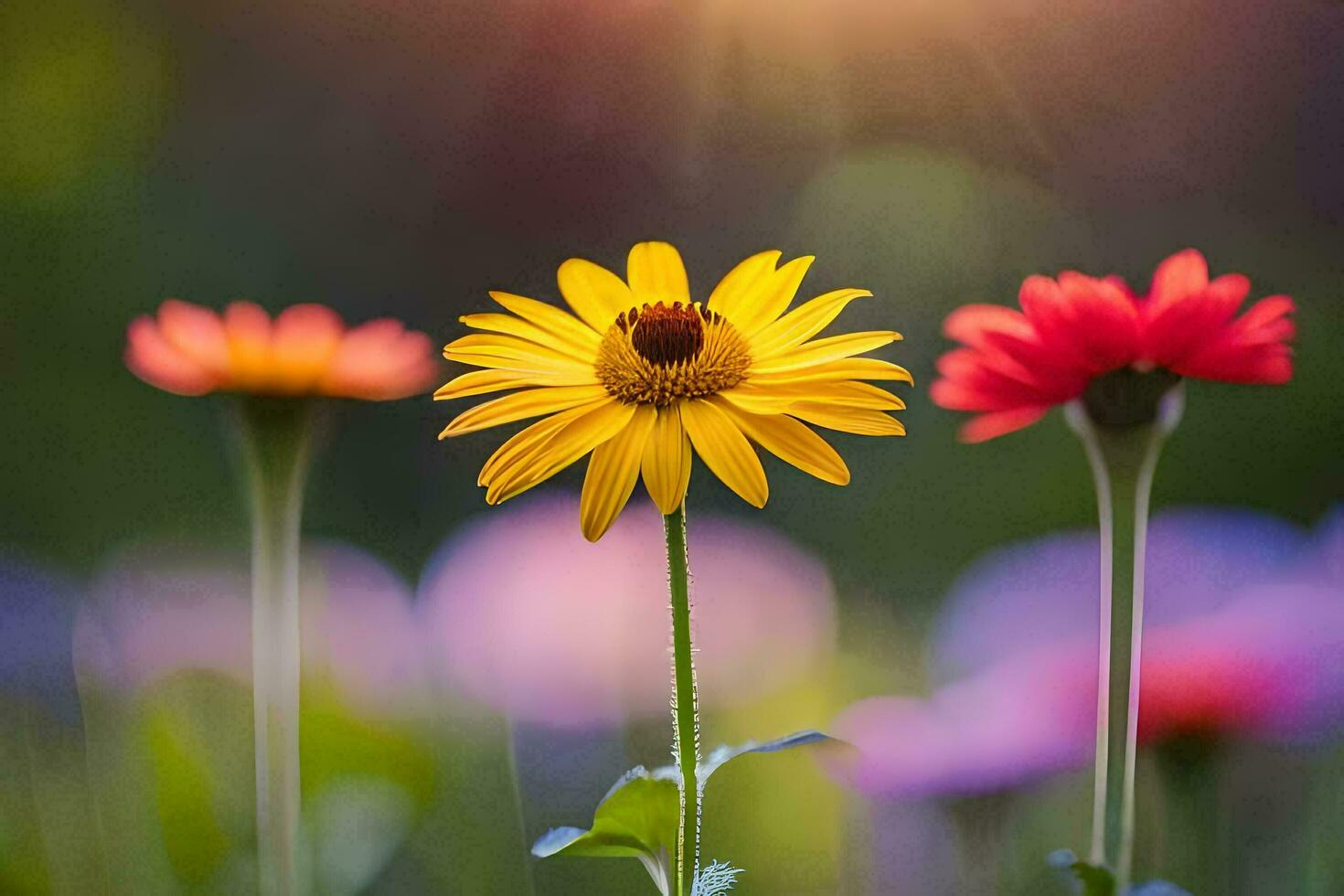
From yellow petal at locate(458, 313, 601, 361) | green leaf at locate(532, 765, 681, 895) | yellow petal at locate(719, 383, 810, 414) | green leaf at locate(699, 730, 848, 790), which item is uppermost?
yellow petal at locate(458, 313, 601, 361)

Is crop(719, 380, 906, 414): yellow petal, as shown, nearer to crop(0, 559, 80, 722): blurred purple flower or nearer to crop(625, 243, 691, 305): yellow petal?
crop(625, 243, 691, 305): yellow petal

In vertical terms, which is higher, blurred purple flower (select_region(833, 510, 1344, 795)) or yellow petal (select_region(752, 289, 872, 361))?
yellow petal (select_region(752, 289, 872, 361))

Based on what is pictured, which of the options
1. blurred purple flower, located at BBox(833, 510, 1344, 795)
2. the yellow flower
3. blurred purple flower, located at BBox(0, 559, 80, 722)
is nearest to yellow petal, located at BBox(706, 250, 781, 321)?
the yellow flower

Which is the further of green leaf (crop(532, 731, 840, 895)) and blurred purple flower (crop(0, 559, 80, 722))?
blurred purple flower (crop(0, 559, 80, 722))

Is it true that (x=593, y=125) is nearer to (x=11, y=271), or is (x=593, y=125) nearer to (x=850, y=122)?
(x=850, y=122)

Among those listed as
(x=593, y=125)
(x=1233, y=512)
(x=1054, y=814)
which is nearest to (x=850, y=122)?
(x=593, y=125)

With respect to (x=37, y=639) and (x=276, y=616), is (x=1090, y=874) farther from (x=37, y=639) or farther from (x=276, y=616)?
(x=37, y=639)
